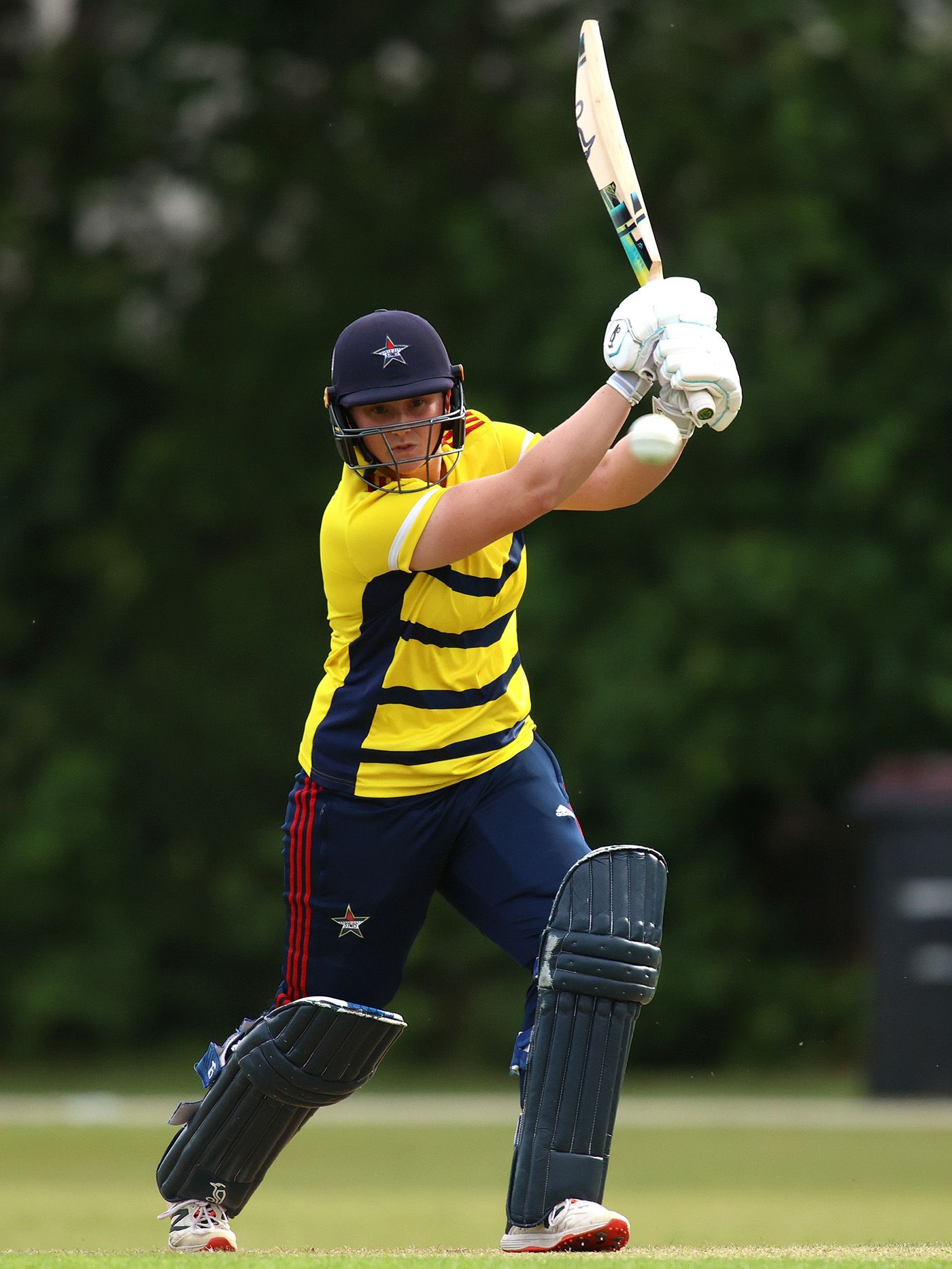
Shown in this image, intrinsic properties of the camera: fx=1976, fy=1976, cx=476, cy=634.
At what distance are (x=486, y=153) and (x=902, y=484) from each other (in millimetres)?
3076

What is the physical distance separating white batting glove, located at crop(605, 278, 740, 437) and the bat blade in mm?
204

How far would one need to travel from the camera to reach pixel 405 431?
11.2 feet

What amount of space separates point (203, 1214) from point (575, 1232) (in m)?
0.77

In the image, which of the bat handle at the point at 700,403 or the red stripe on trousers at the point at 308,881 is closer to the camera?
the bat handle at the point at 700,403

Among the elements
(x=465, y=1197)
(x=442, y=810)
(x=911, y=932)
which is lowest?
(x=465, y=1197)

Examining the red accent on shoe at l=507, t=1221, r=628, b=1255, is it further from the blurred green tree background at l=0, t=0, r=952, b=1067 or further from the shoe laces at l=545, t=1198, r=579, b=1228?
the blurred green tree background at l=0, t=0, r=952, b=1067

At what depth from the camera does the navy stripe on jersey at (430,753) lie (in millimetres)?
3408

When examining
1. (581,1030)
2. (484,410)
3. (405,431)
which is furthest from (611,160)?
(484,410)

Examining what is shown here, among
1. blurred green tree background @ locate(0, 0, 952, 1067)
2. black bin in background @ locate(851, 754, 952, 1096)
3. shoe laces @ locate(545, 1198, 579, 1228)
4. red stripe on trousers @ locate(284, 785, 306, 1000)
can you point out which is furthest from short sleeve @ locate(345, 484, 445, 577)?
blurred green tree background @ locate(0, 0, 952, 1067)

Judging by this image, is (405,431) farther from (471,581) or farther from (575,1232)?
(575,1232)

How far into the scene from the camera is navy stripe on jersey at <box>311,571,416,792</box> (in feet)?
11.1

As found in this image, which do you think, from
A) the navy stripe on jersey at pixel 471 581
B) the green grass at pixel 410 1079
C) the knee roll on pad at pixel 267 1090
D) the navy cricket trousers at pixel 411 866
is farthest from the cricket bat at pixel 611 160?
the green grass at pixel 410 1079

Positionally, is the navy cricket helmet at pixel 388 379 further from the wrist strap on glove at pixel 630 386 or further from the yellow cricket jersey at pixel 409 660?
the wrist strap on glove at pixel 630 386

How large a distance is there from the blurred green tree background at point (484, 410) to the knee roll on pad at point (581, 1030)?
20.6 ft
